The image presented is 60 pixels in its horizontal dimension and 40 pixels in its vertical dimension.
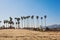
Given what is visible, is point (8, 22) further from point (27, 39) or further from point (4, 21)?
point (27, 39)

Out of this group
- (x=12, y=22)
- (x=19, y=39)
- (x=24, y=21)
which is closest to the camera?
(x=19, y=39)

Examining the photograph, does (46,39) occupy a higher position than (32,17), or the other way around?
(32,17)

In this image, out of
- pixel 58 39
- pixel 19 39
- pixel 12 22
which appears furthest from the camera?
pixel 12 22

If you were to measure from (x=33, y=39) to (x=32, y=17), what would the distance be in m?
88.0

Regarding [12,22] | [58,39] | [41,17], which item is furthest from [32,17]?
[58,39]

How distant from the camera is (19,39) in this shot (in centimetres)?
3288

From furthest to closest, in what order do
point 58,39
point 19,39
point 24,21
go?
1. point 24,21
2. point 58,39
3. point 19,39

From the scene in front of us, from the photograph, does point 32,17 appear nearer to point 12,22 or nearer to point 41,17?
point 41,17

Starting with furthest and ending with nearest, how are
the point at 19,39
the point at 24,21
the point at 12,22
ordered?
the point at 24,21 → the point at 12,22 → the point at 19,39

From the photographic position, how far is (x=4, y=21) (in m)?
120

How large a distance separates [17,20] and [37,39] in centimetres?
8558

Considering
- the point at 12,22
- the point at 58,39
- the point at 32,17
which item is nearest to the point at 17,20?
the point at 12,22

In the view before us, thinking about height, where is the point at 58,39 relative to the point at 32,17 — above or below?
below

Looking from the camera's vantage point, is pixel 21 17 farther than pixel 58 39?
Yes
